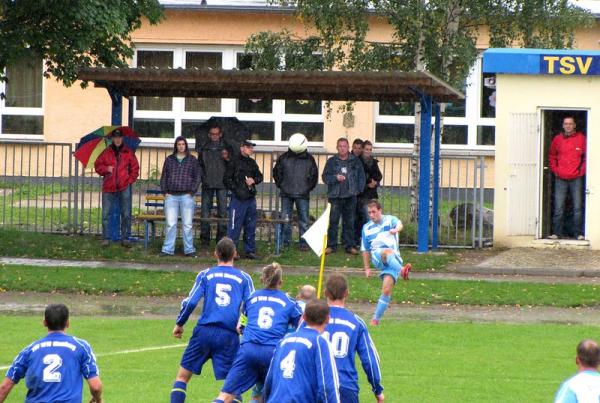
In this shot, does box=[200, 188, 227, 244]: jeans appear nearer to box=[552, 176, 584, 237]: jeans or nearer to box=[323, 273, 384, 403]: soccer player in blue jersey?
box=[552, 176, 584, 237]: jeans

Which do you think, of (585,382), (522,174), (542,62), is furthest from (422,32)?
(585,382)

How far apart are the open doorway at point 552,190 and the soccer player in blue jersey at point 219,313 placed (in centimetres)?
1299

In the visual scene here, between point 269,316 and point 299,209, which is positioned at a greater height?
point 299,209

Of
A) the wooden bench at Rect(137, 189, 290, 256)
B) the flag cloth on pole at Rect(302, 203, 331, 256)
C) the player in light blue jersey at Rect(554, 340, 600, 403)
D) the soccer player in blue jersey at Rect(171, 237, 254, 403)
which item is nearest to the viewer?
the player in light blue jersey at Rect(554, 340, 600, 403)

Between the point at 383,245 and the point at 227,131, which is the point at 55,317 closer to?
the point at 383,245

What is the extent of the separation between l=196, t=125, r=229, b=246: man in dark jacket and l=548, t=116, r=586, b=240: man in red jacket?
5998 millimetres

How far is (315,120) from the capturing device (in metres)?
33.8

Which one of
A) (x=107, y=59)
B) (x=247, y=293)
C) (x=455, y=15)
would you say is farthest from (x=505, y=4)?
(x=247, y=293)

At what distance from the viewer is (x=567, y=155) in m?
22.7

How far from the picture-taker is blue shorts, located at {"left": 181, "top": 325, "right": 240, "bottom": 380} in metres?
11.1

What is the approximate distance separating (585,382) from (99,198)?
17.0 metres

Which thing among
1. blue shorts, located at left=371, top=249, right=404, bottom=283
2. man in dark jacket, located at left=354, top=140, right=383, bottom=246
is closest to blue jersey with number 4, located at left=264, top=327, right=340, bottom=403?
blue shorts, located at left=371, top=249, right=404, bottom=283

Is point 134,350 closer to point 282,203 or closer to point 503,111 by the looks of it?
point 282,203

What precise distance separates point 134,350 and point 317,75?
8.16 m
